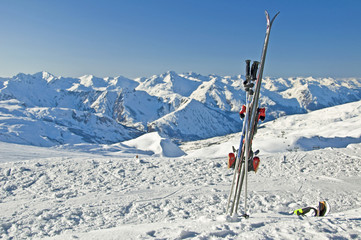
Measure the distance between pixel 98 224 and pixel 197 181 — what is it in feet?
22.9

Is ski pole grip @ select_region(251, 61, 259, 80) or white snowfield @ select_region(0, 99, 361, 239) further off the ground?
ski pole grip @ select_region(251, 61, 259, 80)

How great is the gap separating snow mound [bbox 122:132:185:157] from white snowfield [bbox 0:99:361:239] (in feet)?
183

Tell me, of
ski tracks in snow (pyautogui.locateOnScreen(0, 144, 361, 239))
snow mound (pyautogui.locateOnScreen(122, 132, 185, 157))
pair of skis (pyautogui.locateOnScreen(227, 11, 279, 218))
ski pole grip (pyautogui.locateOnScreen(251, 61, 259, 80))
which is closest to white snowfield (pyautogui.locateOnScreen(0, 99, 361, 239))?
ski tracks in snow (pyautogui.locateOnScreen(0, 144, 361, 239))

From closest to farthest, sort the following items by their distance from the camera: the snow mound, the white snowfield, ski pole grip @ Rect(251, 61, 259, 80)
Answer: the white snowfield
ski pole grip @ Rect(251, 61, 259, 80)
the snow mound

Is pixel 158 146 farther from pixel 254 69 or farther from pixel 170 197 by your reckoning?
pixel 254 69

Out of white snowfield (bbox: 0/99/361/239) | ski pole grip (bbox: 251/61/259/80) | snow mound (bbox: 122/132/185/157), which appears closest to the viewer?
white snowfield (bbox: 0/99/361/239)

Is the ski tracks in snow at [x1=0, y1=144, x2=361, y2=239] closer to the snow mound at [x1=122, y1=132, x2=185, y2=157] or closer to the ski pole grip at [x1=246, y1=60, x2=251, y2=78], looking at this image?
the ski pole grip at [x1=246, y1=60, x2=251, y2=78]

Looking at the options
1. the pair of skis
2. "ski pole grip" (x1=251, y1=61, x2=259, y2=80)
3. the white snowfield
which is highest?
"ski pole grip" (x1=251, y1=61, x2=259, y2=80)

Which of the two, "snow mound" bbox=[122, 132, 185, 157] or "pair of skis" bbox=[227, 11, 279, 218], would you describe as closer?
"pair of skis" bbox=[227, 11, 279, 218]

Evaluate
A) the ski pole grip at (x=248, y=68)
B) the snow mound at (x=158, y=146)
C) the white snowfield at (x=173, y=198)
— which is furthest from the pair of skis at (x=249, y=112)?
the snow mound at (x=158, y=146)

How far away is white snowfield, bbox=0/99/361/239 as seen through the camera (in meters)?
7.40

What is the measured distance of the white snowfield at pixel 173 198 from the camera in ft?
24.3

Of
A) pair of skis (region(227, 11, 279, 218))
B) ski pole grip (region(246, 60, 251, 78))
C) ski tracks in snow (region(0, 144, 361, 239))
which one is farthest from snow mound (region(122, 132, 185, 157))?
ski pole grip (region(246, 60, 251, 78))

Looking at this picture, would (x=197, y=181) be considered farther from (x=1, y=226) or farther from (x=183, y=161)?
(x=1, y=226)
